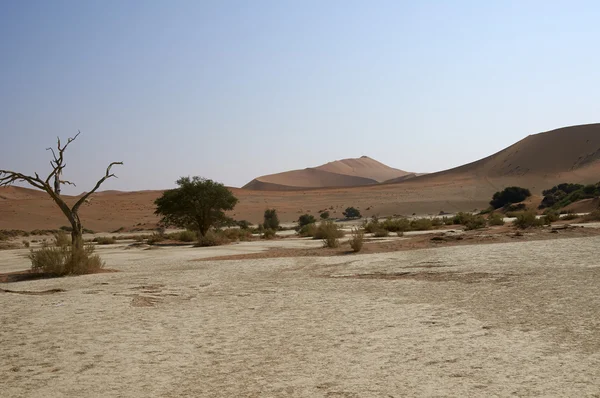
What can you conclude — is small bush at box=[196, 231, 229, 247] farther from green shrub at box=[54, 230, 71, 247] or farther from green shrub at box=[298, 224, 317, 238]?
green shrub at box=[54, 230, 71, 247]

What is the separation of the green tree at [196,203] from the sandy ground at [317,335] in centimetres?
2137

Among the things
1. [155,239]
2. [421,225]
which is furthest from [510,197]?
[155,239]

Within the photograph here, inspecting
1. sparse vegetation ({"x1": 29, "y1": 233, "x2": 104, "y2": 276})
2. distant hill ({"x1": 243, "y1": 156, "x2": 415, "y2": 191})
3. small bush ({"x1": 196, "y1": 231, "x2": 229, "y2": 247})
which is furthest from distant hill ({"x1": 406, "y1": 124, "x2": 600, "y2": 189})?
sparse vegetation ({"x1": 29, "y1": 233, "x2": 104, "y2": 276})

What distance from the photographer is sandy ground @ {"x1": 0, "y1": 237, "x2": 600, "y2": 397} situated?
6.16 meters

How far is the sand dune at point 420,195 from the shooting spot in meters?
77.3

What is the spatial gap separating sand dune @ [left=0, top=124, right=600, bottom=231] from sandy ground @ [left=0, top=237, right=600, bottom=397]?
190 ft

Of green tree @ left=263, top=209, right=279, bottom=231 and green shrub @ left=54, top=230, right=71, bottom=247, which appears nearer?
green shrub @ left=54, top=230, right=71, bottom=247

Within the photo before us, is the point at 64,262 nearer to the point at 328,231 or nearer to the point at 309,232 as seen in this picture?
the point at 328,231

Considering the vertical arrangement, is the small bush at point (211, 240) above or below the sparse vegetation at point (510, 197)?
below

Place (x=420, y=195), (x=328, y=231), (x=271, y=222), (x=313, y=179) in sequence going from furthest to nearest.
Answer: (x=313, y=179) < (x=420, y=195) < (x=271, y=222) < (x=328, y=231)

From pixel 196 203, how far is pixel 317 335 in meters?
29.0

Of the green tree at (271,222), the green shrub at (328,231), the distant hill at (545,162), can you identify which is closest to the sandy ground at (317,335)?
the green shrub at (328,231)

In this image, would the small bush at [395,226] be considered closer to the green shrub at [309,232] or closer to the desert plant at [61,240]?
the green shrub at [309,232]

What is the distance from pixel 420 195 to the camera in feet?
300
